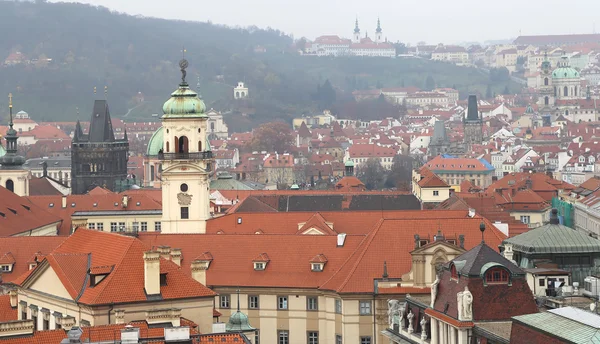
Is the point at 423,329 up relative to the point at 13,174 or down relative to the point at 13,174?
up

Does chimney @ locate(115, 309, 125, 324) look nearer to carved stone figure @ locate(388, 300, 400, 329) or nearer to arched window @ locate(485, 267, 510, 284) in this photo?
carved stone figure @ locate(388, 300, 400, 329)

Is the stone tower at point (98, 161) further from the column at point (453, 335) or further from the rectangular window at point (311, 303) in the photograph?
the column at point (453, 335)

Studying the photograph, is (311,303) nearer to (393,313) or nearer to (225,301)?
(225,301)

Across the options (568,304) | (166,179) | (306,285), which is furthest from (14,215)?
(568,304)

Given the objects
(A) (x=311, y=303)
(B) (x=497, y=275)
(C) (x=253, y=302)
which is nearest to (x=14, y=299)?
(C) (x=253, y=302)

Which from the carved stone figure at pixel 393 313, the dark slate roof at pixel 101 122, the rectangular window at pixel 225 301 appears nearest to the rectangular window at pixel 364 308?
the rectangular window at pixel 225 301

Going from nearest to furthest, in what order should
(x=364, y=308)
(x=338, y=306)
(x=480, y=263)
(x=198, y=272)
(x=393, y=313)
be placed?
1. (x=480, y=263)
2. (x=393, y=313)
3. (x=198, y=272)
4. (x=364, y=308)
5. (x=338, y=306)
